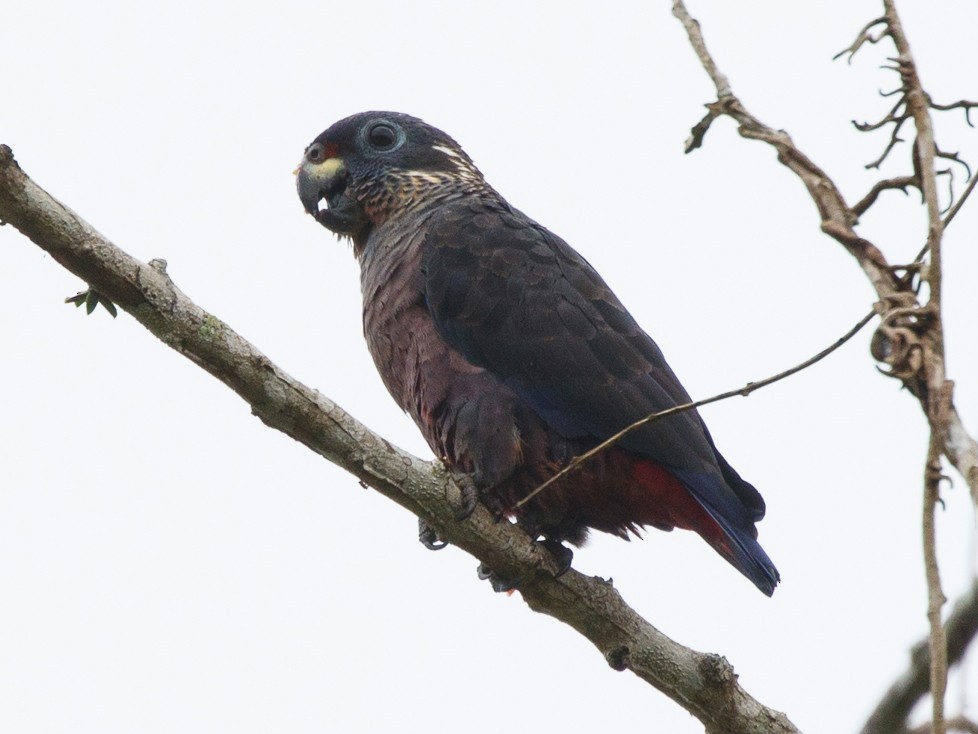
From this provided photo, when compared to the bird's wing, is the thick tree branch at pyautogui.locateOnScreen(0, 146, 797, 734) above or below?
below

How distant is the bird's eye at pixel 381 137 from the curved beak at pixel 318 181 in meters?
0.17

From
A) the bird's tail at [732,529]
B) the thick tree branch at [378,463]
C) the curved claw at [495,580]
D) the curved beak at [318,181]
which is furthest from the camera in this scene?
the curved beak at [318,181]

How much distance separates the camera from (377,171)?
208 inches

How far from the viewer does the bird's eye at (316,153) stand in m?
5.50

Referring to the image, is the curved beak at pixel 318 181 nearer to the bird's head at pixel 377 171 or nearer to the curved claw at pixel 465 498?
the bird's head at pixel 377 171

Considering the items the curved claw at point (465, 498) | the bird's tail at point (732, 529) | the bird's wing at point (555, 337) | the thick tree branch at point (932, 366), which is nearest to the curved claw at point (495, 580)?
the curved claw at point (465, 498)

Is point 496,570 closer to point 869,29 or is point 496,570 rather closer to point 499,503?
point 499,503

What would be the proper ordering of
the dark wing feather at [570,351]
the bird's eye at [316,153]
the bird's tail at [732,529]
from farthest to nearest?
the bird's eye at [316,153]
the dark wing feather at [570,351]
the bird's tail at [732,529]

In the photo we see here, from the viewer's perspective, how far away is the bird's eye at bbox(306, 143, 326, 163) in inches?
217

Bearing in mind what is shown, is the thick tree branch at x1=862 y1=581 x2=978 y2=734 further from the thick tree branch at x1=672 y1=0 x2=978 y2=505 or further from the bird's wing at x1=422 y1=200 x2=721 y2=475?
the bird's wing at x1=422 y1=200 x2=721 y2=475

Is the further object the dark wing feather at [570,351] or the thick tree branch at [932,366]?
the dark wing feather at [570,351]

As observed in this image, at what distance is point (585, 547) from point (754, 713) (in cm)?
92


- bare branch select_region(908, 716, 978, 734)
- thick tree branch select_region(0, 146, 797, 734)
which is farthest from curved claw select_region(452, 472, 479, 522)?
bare branch select_region(908, 716, 978, 734)

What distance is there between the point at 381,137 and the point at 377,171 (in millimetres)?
239
